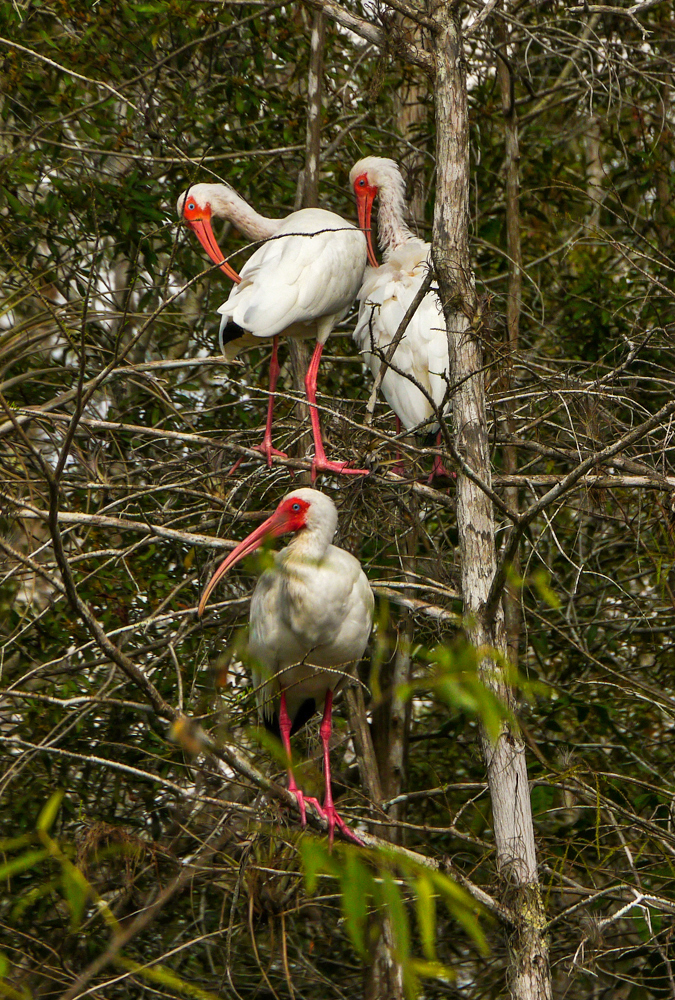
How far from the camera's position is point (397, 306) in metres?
5.04

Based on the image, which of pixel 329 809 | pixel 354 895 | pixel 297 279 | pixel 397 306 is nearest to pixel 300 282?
pixel 297 279

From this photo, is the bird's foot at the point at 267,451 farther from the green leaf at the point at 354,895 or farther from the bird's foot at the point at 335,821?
the green leaf at the point at 354,895

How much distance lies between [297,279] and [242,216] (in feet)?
2.70

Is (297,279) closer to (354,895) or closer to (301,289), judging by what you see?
(301,289)

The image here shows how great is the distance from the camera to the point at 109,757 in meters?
4.73

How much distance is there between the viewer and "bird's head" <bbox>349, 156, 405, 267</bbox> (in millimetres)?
5801

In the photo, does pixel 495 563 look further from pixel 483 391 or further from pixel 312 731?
pixel 312 731

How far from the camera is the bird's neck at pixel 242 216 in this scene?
5344mm

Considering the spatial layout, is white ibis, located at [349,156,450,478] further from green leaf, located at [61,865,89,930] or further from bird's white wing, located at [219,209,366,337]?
green leaf, located at [61,865,89,930]

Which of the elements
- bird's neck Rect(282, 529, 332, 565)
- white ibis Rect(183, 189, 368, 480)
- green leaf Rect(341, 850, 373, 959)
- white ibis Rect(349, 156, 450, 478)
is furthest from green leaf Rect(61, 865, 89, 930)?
white ibis Rect(349, 156, 450, 478)

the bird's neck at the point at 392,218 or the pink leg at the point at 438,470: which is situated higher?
the bird's neck at the point at 392,218

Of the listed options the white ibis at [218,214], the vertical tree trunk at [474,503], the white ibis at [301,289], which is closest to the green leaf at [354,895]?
the vertical tree trunk at [474,503]

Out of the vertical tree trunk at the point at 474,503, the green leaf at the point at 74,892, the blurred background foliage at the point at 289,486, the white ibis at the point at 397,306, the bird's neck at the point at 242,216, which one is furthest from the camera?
the bird's neck at the point at 242,216

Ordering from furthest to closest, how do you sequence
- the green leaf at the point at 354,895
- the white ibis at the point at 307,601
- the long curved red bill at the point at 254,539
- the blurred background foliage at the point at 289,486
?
the blurred background foliage at the point at 289,486 → the white ibis at the point at 307,601 → the long curved red bill at the point at 254,539 → the green leaf at the point at 354,895
